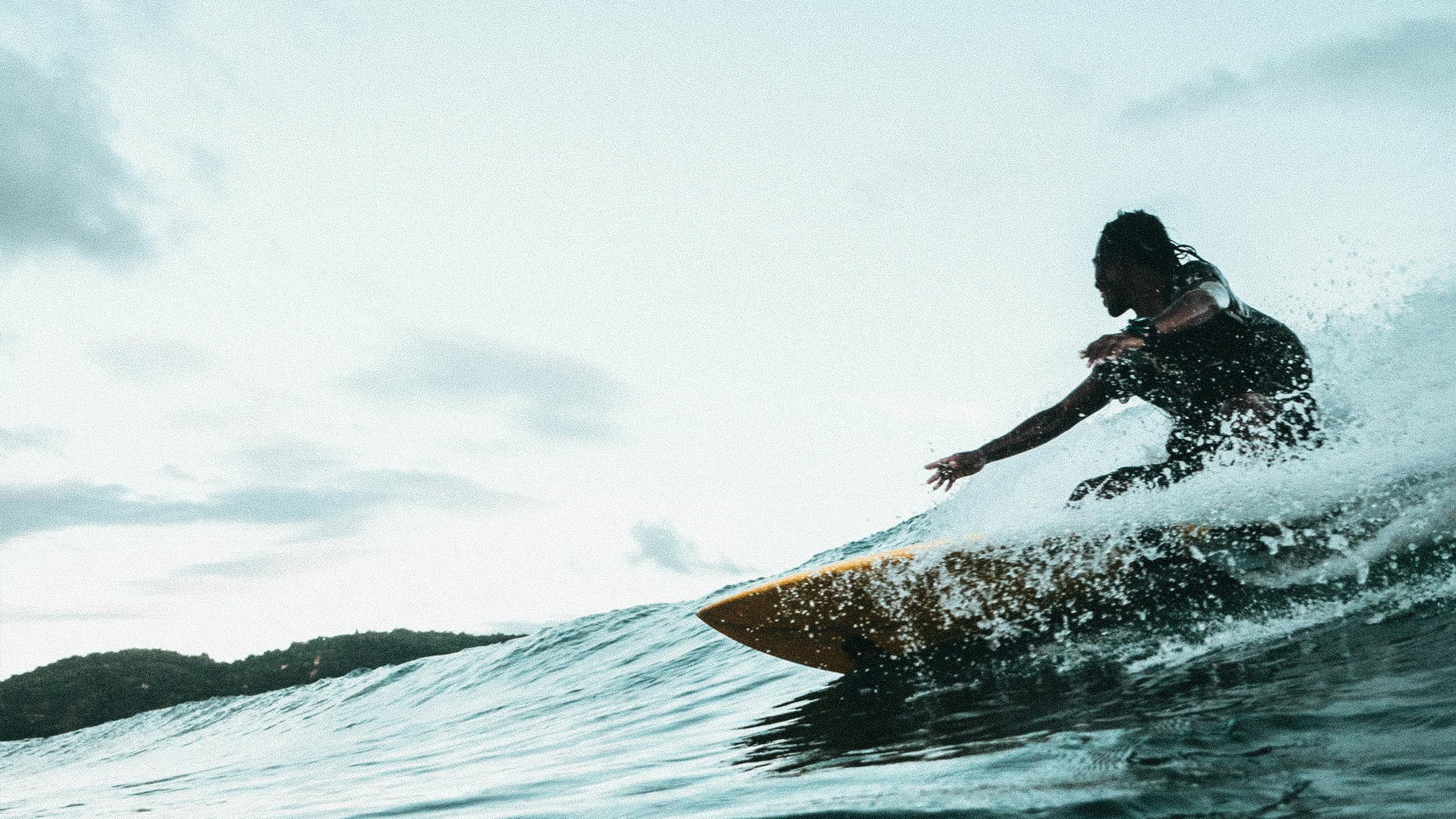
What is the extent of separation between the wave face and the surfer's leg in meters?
0.07

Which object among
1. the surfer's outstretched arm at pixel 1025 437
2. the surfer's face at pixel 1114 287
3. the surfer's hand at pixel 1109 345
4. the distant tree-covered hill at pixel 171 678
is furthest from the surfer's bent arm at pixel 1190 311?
the distant tree-covered hill at pixel 171 678

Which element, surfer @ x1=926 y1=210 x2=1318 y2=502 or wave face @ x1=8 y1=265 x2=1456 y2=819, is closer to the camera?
wave face @ x1=8 y1=265 x2=1456 y2=819

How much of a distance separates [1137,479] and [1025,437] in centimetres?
59

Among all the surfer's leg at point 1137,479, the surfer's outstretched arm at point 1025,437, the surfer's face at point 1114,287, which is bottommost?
the surfer's leg at point 1137,479

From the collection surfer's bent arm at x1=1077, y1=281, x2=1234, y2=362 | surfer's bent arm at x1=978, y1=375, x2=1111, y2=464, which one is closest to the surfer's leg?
surfer's bent arm at x1=978, y1=375, x2=1111, y2=464

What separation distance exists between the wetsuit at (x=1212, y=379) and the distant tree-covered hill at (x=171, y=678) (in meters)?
30.6

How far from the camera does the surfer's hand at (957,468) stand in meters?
4.68

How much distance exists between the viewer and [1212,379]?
423 centimetres

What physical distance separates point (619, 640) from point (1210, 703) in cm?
1151

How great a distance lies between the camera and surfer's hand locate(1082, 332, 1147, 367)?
3900 millimetres

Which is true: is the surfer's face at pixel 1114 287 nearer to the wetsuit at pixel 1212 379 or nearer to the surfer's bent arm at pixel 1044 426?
the wetsuit at pixel 1212 379

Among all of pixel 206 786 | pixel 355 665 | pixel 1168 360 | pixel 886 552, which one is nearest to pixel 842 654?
pixel 886 552

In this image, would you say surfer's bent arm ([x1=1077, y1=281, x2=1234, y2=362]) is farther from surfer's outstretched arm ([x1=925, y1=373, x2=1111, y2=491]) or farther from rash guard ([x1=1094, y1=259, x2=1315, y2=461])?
surfer's outstretched arm ([x1=925, y1=373, x2=1111, y2=491])

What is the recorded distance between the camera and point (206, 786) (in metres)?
6.46
